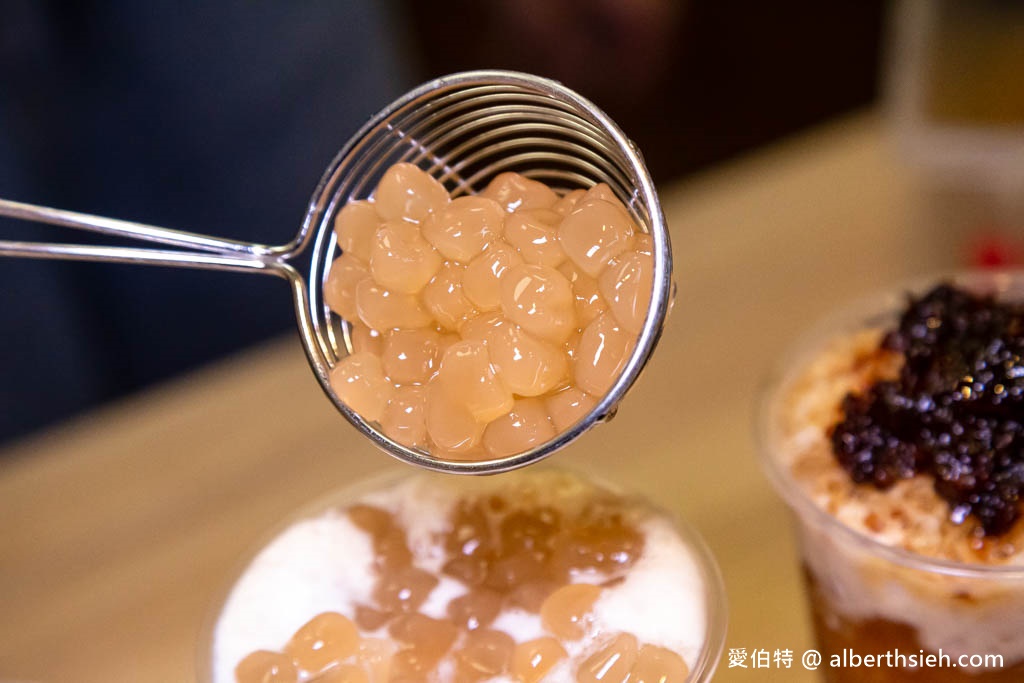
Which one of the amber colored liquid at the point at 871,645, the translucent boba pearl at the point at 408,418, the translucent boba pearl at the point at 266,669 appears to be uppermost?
the translucent boba pearl at the point at 408,418

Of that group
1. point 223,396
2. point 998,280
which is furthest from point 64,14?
point 998,280

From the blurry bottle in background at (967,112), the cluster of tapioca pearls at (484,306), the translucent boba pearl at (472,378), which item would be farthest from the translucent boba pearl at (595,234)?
the blurry bottle in background at (967,112)

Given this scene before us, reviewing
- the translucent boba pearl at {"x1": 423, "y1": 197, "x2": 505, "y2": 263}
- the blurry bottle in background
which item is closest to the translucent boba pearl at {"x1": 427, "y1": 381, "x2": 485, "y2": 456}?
the translucent boba pearl at {"x1": 423, "y1": 197, "x2": 505, "y2": 263}

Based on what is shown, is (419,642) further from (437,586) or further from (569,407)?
(569,407)

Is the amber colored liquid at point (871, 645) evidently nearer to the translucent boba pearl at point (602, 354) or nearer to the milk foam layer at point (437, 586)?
the milk foam layer at point (437, 586)

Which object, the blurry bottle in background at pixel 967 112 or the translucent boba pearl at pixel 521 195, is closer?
the translucent boba pearl at pixel 521 195

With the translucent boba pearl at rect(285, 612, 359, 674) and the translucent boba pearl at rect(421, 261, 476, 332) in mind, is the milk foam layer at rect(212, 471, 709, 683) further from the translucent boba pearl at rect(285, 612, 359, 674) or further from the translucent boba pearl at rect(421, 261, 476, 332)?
the translucent boba pearl at rect(421, 261, 476, 332)

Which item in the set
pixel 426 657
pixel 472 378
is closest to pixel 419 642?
pixel 426 657

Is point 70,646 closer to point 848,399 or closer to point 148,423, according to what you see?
point 148,423
